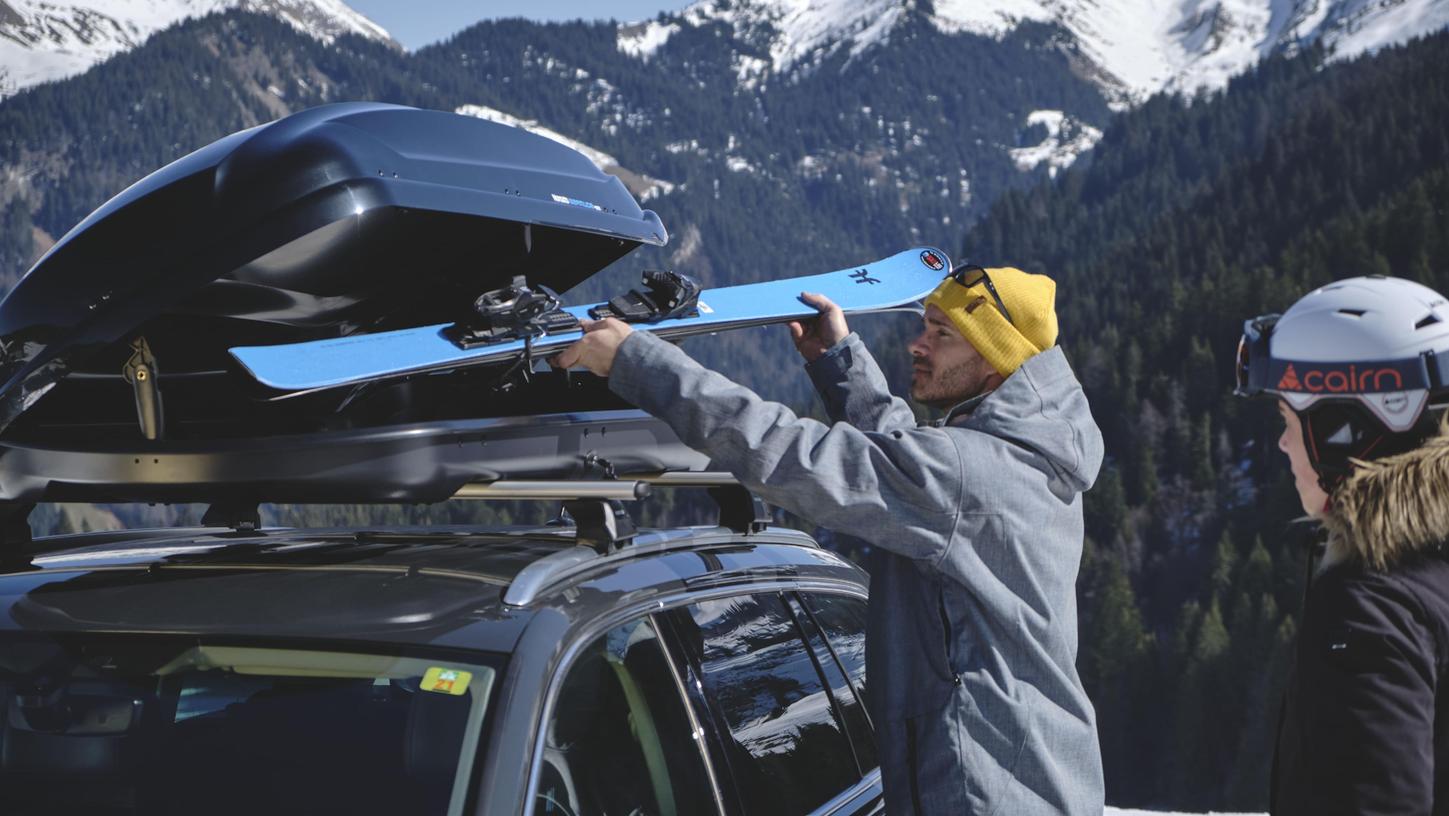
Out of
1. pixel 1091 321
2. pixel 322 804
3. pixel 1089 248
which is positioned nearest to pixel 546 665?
pixel 322 804

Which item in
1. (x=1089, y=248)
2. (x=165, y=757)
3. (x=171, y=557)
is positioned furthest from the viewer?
(x=1089, y=248)

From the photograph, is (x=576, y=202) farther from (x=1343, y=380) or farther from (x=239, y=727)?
(x=1343, y=380)

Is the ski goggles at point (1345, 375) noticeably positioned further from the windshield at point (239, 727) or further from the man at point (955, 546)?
the windshield at point (239, 727)

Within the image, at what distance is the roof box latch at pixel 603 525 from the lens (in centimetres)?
256

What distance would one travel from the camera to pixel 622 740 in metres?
2.39

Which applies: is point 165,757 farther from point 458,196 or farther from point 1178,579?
point 1178,579

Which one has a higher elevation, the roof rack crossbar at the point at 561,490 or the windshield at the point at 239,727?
the roof rack crossbar at the point at 561,490

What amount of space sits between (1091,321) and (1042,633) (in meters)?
123

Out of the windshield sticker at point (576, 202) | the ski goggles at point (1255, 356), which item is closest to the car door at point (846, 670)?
the windshield sticker at point (576, 202)

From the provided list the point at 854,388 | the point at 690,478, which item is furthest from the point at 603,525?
the point at 854,388

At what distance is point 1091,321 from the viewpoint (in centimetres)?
12138

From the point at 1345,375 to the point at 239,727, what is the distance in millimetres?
1819

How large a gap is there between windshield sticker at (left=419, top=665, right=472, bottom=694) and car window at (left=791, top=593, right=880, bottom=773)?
1.20 meters

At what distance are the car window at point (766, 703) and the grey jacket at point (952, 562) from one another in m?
0.26
